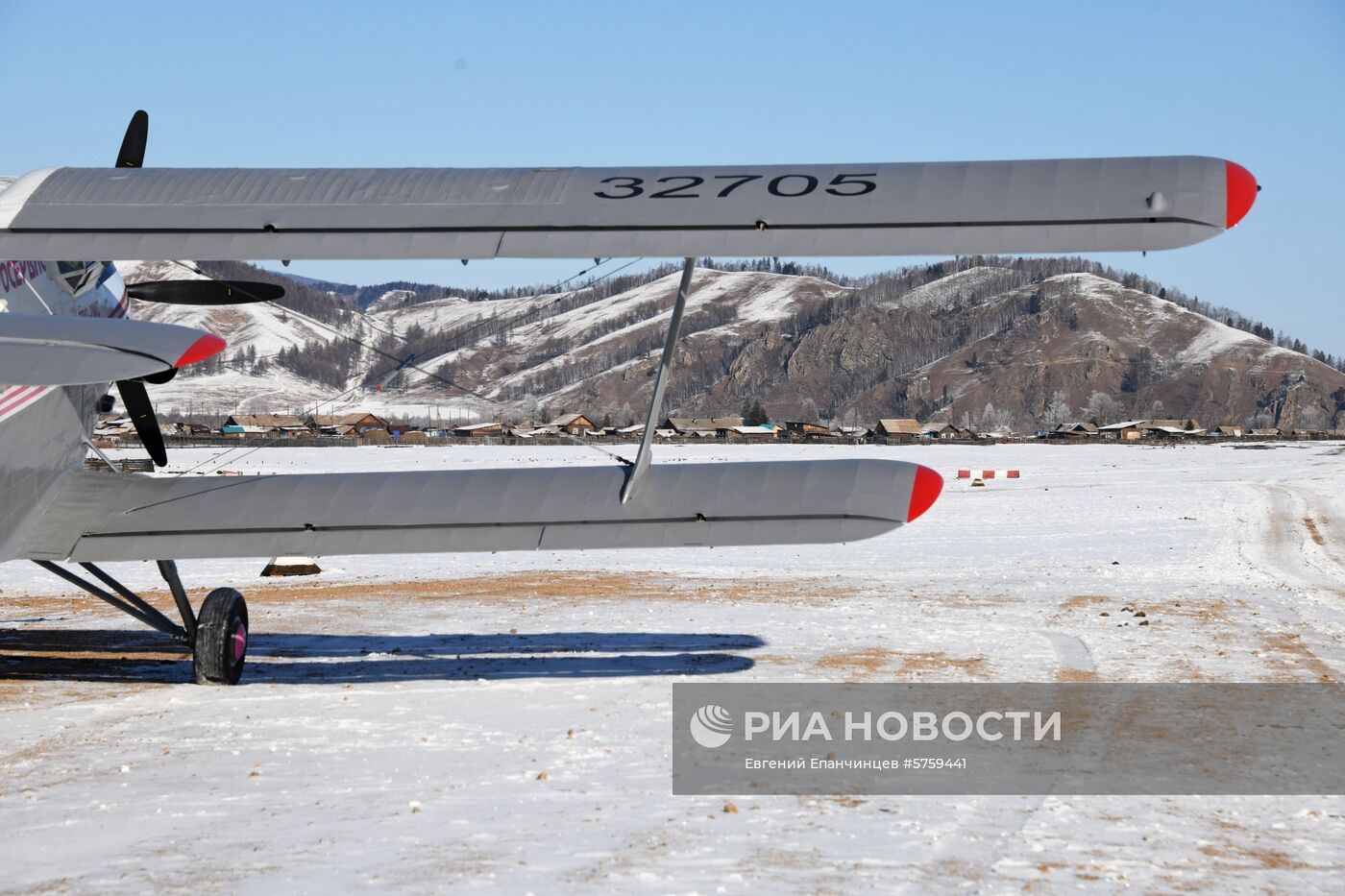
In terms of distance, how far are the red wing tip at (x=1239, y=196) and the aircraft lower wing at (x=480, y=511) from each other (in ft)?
9.85

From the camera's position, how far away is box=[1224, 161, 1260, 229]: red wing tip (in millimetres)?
8055

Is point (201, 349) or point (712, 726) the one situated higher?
point (201, 349)

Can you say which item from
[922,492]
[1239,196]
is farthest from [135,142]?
[1239,196]

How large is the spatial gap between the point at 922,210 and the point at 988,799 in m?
3.99

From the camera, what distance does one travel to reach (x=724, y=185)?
9.02 metres

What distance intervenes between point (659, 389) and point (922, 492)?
230 centimetres

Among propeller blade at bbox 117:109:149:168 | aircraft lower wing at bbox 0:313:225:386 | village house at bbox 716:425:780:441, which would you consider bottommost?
aircraft lower wing at bbox 0:313:225:386

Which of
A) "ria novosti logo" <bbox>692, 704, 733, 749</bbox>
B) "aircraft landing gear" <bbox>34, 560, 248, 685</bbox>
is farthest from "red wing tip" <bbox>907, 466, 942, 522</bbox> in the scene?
"aircraft landing gear" <bbox>34, 560, 248, 685</bbox>

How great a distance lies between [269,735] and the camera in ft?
30.0

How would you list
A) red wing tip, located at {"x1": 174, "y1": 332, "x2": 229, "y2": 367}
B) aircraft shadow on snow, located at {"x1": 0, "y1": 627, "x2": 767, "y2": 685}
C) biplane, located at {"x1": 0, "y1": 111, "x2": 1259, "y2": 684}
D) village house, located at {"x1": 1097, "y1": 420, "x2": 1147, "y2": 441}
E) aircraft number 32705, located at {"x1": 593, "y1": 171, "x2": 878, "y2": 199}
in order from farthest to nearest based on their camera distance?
village house, located at {"x1": 1097, "y1": 420, "x2": 1147, "y2": 441} → aircraft shadow on snow, located at {"x1": 0, "y1": 627, "x2": 767, "y2": 685} → aircraft number 32705, located at {"x1": 593, "y1": 171, "x2": 878, "y2": 199} → biplane, located at {"x1": 0, "y1": 111, "x2": 1259, "y2": 684} → red wing tip, located at {"x1": 174, "y1": 332, "x2": 229, "y2": 367}

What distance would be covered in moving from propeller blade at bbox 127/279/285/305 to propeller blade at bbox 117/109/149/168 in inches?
47.7

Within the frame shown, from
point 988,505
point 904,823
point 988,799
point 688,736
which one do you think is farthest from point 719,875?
point 988,505

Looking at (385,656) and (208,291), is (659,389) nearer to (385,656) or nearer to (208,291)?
(208,291)

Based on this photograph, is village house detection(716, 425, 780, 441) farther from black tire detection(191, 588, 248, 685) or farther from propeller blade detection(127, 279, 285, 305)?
black tire detection(191, 588, 248, 685)
